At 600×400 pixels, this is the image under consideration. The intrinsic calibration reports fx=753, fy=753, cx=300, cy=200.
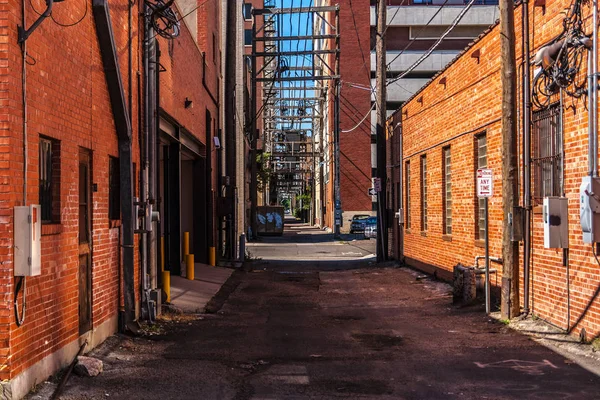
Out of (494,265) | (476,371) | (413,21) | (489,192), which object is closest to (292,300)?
(494,265)

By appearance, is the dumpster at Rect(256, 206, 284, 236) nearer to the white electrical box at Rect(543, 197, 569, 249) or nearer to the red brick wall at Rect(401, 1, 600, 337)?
the red brick wall at Rect(401, 1, 600, 337)

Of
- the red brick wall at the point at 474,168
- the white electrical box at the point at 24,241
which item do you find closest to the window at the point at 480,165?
the red brick wall at the point at 474,168

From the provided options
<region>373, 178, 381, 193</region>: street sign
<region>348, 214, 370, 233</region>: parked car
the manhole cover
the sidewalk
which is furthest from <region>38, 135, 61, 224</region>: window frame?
<region>348, 214, 370, 233</region>: parked car

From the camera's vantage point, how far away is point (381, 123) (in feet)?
86.1

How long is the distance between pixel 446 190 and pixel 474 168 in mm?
3239

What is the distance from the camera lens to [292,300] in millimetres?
→ 16266

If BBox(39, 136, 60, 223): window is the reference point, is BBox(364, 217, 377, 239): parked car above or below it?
below

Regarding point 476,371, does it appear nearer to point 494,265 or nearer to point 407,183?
point 494,265

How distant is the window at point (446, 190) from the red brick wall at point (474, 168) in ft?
0.59

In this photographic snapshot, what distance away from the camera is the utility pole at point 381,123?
25562mm

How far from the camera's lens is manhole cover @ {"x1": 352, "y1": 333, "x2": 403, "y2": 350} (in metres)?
10.4

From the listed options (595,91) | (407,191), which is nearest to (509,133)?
(595,91)

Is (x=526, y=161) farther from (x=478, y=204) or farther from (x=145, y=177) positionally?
(x=145, y=177)

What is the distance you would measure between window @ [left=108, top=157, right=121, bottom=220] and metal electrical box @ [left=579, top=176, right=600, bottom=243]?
6334 mm
